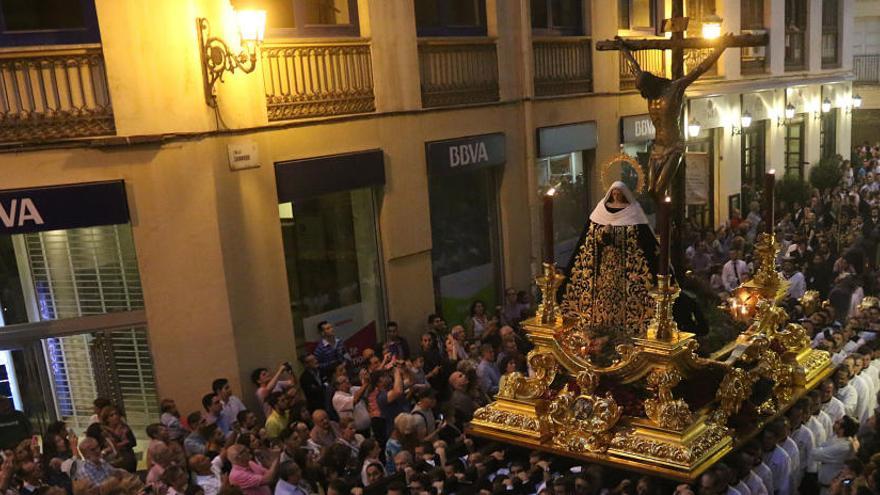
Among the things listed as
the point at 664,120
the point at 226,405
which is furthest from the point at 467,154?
the point at 226,405

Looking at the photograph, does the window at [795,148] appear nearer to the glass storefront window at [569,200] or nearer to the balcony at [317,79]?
the glass storefront window at [569,200]

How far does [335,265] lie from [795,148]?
1590cm

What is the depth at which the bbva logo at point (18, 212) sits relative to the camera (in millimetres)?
8734

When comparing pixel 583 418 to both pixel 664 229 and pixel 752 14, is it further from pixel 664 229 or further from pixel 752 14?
pixel 752 14

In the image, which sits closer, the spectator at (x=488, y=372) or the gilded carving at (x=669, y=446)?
the gilded carving at (x=669, y=446)

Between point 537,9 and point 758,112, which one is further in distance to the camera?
point 758,112

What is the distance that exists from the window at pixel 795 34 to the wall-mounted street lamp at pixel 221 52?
1624 cm

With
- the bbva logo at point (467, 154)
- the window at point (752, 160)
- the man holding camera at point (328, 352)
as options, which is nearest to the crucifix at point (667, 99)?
the man holding camera at point (328, 352)

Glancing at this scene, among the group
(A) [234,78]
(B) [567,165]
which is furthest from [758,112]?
(A) [234,78]

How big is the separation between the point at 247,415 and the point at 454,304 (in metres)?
Result: 5.41

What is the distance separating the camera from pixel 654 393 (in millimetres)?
7230

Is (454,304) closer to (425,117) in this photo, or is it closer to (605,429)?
(425,117)

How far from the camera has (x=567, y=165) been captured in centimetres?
1548

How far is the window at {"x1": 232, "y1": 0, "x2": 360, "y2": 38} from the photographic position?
10.5 m
